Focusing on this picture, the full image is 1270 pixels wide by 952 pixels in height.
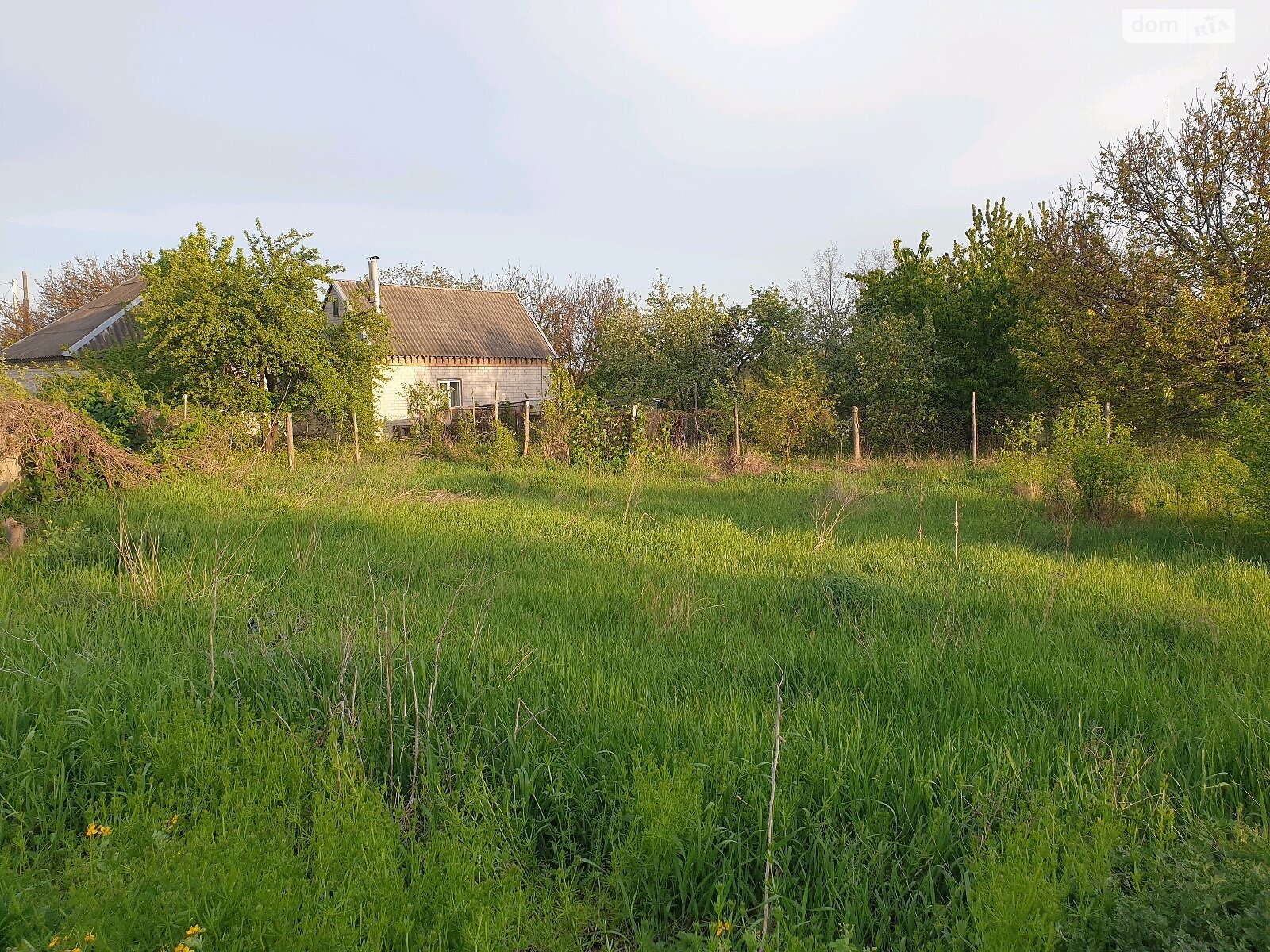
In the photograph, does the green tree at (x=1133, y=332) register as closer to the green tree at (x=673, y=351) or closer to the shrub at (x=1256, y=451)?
the shrub at (x=1256, y=451)

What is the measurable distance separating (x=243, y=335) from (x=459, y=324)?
15.8 m

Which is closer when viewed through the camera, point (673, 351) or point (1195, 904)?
point (1195, 904)

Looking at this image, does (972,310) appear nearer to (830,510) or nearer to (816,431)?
(816,431)

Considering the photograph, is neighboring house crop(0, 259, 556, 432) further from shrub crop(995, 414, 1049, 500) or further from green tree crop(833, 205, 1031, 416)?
shrub crop(995, 414, 1049, 500)

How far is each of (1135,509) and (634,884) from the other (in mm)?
9386

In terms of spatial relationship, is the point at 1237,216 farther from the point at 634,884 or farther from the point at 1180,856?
the point at 634,884

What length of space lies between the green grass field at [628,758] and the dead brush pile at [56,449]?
3.66m

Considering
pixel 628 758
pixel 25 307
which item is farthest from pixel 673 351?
pixel 25 307

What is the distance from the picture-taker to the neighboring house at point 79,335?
3275cm

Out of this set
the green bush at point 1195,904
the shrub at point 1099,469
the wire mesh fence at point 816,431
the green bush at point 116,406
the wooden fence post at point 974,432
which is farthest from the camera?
the wire mesh fence at point 816,431

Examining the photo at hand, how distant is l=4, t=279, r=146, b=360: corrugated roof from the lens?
3331 centimetres

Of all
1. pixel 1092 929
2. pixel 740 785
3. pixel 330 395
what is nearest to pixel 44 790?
pixel 740 785

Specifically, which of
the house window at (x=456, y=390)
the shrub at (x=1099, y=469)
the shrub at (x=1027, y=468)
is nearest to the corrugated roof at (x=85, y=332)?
the house window at (x=456, y=390)

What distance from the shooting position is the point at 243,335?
19297mm
